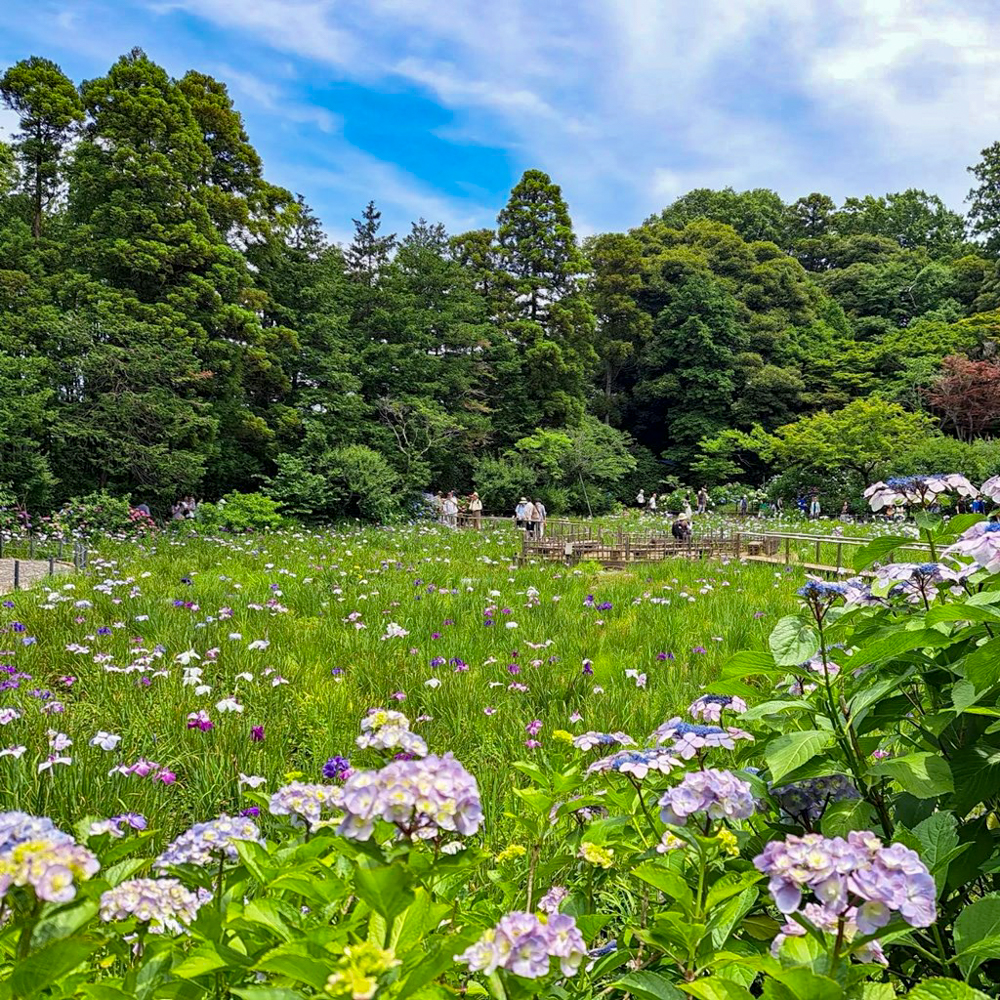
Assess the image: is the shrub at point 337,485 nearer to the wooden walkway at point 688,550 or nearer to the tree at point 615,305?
the wooden walkway at point 688,550

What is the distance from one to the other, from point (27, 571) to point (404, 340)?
1591 centimetres

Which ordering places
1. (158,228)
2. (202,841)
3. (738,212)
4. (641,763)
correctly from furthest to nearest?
(738,212) < (158,228) < (641,763) < (202,841)

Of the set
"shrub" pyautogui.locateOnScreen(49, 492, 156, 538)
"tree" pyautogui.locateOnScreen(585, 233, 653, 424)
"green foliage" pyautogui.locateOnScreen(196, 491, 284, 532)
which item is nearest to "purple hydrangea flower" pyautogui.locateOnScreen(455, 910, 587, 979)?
"shrub" pyautogui.locateOnScreen(49, 492, 156, 538)

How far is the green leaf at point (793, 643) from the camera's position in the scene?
1335mm

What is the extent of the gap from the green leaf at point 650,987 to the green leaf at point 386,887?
461 millimetres

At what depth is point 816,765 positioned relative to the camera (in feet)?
4.28

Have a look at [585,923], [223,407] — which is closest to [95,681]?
[585,923]

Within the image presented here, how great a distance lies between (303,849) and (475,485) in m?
23.0

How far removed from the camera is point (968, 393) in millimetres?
23906

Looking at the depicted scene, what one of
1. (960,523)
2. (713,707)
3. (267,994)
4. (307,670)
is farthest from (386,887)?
(307,670)

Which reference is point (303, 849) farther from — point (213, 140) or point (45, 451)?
point (213, 140)

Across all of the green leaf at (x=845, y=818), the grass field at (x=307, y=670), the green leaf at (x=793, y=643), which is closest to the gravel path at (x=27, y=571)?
the grass field at (x=307, y=670)

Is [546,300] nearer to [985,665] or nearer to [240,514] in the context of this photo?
[240,514]

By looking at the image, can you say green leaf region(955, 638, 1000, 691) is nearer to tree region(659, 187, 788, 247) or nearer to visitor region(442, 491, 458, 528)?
visitor region(442, 491, 458, 528)
